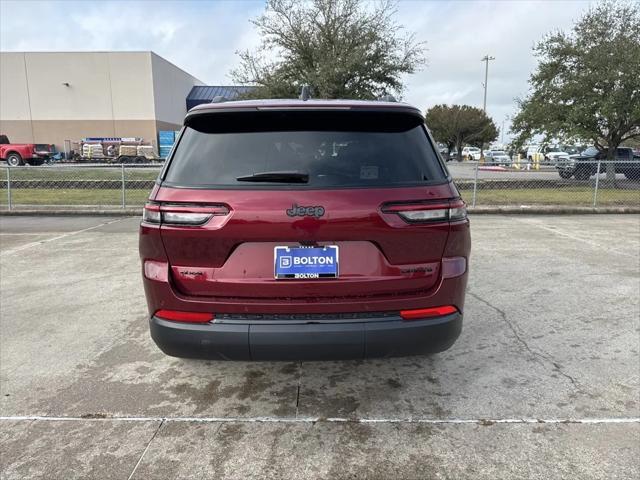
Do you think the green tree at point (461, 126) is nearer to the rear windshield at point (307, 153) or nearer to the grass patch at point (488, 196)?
the grass patch at point (488, 196)

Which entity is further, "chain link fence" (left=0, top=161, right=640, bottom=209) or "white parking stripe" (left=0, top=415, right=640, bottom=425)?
"chain link fence" (left=0, top=161, right=640, bottom=209)

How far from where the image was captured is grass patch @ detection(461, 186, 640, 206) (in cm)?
1293

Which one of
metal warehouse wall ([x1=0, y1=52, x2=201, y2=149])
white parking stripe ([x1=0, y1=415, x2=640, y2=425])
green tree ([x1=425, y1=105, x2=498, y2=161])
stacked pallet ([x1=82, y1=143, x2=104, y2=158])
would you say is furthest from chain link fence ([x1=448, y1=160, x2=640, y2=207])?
green tree ([x1=425, y1=105, x2=498, y2=161])

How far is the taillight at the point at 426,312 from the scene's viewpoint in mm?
2549

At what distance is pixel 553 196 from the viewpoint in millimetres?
14094

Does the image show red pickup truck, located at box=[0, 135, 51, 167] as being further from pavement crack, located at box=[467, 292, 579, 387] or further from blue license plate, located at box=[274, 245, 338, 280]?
blue license plate, located at box=[274, 245, 338, 280]

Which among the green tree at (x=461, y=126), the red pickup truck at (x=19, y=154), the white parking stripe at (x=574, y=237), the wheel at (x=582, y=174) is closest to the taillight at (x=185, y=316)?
the white parking stripe at (x=574, y=237)

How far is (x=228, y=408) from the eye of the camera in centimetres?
299

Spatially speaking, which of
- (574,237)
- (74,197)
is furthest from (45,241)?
(574,237)

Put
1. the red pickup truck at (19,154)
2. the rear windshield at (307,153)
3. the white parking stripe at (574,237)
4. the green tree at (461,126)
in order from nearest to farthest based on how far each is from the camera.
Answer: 1. the rear windshield at (307,153)
2. the white parking stripe at (574,237)
3. the red pickup truck at (19,154)
4. the green tree at (461,126)

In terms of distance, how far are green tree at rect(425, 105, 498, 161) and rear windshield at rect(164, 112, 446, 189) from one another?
66980 millimetres

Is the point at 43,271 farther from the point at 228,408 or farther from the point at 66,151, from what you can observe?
the point at 66,151

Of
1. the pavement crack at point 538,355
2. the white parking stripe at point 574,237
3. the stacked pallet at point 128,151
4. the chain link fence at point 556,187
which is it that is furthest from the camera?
the stacked pallet at point 128,151

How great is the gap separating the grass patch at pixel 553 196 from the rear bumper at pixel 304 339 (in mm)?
10973
